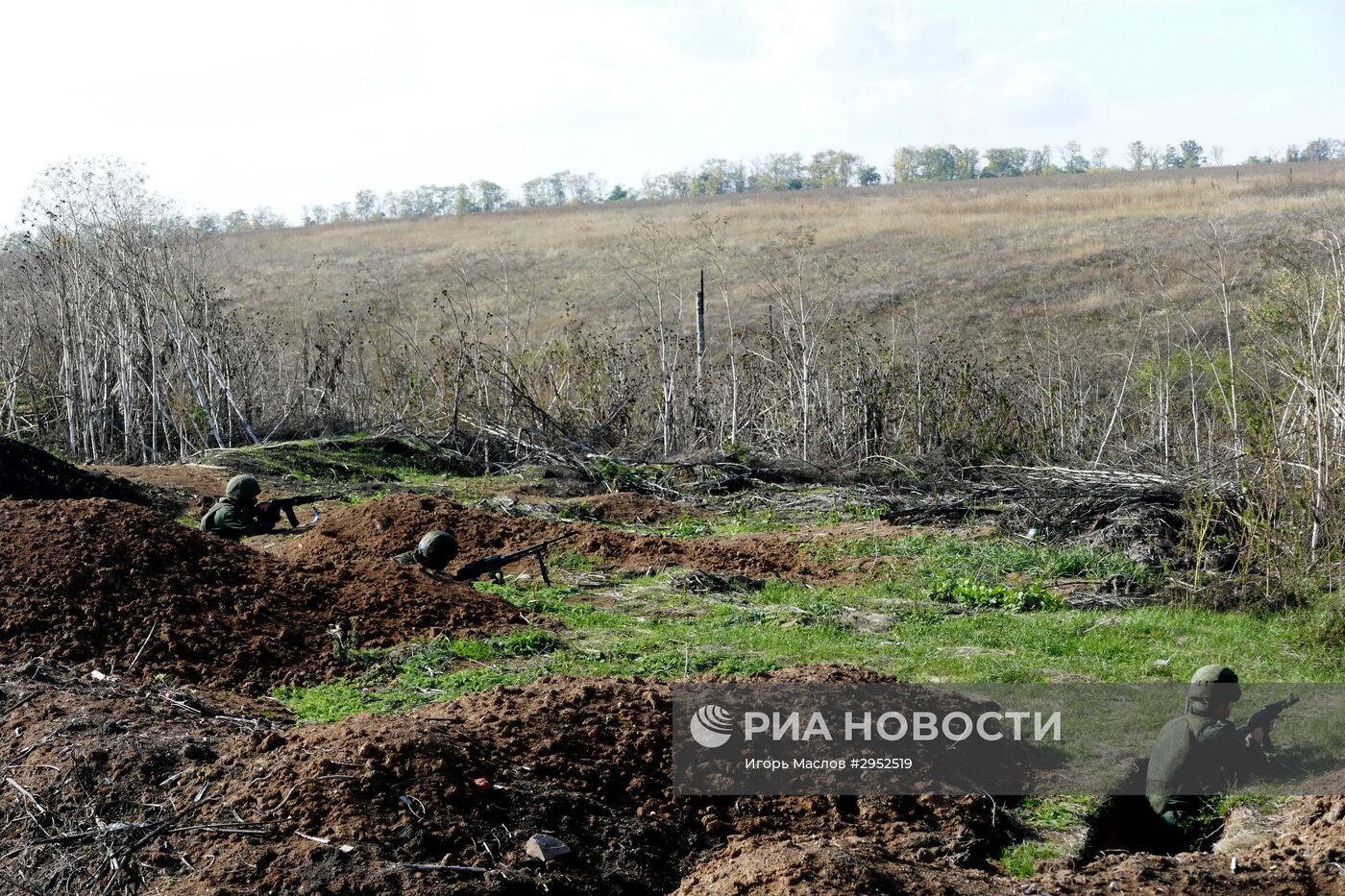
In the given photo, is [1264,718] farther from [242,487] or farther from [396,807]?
[242,487]

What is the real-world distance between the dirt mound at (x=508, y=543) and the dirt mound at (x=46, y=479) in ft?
9.31

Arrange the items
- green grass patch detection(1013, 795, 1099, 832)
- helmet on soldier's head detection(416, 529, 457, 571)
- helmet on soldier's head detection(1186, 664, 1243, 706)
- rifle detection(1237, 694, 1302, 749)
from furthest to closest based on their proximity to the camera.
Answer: helmet on soldier's head detection(416, 529, 457, 571) < rifle detection(1237, 694, 1302, 749) < helmet on soldier's head detection(1186, 664, 1243, 706) < green grass patch detection(1013, 795, 1099, 832)

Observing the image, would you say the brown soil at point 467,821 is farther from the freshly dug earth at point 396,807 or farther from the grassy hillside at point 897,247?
the grassy hillside at point 897,247

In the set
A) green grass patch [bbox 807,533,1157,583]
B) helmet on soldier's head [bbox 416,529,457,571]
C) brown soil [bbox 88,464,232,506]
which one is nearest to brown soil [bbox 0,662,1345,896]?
helmet on soldier's head [bbox 416,529,457,571]

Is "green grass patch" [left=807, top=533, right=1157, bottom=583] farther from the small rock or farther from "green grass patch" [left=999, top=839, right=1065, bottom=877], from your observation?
the small rock

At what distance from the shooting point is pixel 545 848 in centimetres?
404

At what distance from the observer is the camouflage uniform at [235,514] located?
32.7ft

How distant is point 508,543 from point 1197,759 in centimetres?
636

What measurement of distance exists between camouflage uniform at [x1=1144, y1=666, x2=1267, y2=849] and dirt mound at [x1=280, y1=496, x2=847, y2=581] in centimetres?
430

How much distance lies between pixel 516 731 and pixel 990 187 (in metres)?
61.3

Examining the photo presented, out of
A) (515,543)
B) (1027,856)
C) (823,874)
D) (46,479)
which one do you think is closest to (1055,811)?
(1027,856)

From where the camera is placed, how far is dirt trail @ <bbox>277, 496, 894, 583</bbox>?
9.66 metres

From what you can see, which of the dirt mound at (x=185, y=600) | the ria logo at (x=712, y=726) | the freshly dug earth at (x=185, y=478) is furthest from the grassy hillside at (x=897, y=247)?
the ria logo at (x=712, y=726)

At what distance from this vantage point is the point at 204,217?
19.0 m
